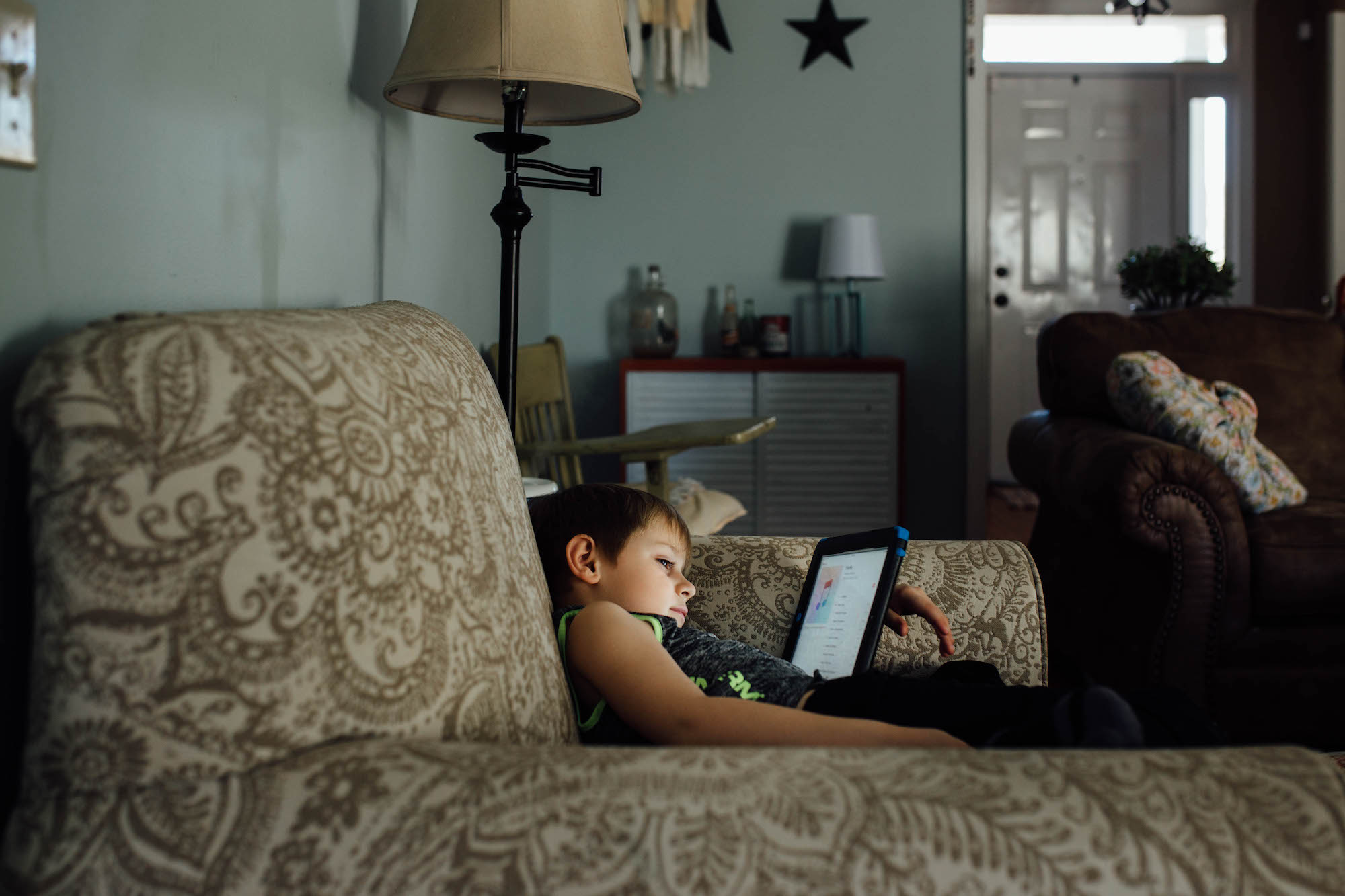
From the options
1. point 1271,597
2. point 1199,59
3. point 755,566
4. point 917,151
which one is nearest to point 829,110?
point 917,151

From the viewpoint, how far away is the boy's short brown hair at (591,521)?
107cm

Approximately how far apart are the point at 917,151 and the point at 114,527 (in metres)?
3.92

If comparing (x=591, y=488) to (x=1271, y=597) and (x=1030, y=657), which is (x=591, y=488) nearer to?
(x=1030, y=657)

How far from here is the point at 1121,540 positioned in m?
2.14

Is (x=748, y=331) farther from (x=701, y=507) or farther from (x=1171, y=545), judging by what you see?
(x=1171, y=545)

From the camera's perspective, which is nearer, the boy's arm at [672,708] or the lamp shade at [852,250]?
the boy's arm at [672,708]

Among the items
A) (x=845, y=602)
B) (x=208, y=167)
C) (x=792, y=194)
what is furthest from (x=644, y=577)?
(x=792, y=194)

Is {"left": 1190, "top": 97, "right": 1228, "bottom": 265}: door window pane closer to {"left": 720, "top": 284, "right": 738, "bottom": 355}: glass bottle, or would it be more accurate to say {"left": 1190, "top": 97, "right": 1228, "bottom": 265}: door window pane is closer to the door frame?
the door frame

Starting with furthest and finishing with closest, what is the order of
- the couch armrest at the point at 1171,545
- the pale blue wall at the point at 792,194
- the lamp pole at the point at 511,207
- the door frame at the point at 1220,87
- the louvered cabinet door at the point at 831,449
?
the door frame at the point at 1220,87
the pale blue wall at the point at 792,194
the louvered cabinet door at the point at 831,449
the couch armrest at the point at 1171,545
the lamp pole at the point at 511,207

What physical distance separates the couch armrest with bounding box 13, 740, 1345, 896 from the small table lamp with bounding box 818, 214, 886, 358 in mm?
3412

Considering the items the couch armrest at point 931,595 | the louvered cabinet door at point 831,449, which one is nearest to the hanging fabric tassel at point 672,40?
the louvered cabinet door at point 831,449

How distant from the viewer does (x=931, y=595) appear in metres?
1.27

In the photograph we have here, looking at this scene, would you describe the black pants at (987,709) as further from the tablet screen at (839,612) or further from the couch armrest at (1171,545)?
the couch armrest at (1171,545)

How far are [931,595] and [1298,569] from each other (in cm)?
116
